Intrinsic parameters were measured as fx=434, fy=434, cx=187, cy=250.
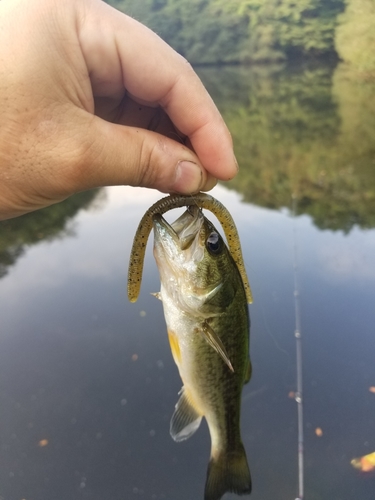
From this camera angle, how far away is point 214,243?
201cm

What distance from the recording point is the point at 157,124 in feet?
8.49

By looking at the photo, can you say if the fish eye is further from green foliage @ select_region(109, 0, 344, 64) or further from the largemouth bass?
green foliage @ select_region(109, 0, 344, 64)

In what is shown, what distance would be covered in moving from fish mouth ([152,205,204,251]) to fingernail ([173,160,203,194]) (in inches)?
3.9

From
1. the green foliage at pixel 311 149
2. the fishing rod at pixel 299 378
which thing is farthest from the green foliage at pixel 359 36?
the fishing rod at pixel 299 378

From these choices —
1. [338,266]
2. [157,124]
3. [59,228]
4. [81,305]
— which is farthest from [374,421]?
[59,228]

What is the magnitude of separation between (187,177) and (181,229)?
0.82 ft

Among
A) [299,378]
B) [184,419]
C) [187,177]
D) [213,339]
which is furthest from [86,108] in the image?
[299,378]

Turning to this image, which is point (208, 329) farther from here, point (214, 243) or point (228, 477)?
point (228, 477)

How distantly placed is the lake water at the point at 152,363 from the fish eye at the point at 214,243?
2.75 m

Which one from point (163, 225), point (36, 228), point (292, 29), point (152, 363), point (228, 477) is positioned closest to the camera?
point (163, 225)

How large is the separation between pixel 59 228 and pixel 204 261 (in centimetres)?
815

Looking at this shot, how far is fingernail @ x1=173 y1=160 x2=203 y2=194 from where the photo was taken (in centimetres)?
208

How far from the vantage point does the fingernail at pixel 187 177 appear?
2082 mm

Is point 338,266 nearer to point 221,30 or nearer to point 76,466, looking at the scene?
point 76,466
